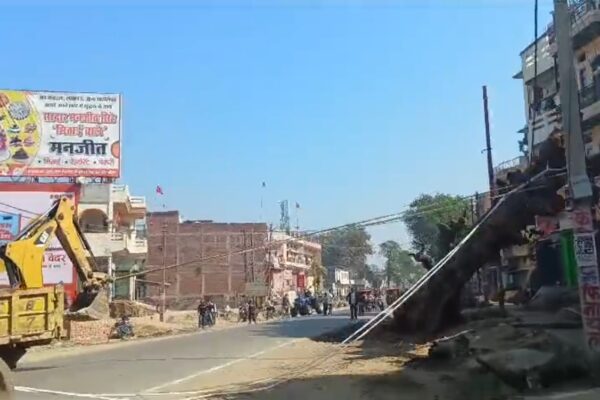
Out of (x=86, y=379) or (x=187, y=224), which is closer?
(x=86, y=379)

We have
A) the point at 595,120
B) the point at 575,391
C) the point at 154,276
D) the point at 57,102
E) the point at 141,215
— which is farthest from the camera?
the point at 154,276

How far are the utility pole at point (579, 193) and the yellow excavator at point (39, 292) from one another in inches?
373

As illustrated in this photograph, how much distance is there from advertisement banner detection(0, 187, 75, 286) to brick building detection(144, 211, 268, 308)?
3460 cm

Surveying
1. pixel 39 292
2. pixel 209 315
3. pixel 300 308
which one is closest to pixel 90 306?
pixel 39 292

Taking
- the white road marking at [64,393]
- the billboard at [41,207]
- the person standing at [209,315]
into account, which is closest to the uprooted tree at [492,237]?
the white road marking at [64,393]

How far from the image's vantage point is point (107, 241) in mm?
45531

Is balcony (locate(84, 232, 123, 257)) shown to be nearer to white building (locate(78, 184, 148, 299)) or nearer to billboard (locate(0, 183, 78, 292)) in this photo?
white building (locate(78, 184, 148, 299))

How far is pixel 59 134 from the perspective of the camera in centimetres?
3938

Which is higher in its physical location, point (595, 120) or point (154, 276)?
point (595, 120)

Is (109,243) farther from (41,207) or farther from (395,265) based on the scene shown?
(395,265)

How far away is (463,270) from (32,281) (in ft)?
36.2

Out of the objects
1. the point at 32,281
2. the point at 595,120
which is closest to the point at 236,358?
the point at 32,281

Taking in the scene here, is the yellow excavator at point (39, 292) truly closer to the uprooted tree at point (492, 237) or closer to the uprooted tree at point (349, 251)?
the uprooted tree at point (492, 237)

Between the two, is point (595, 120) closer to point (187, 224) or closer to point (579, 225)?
point (579, 225)
